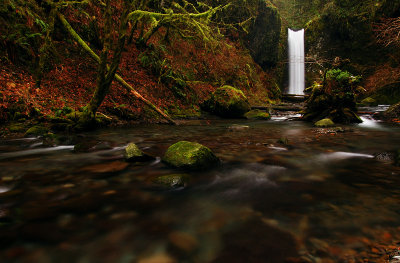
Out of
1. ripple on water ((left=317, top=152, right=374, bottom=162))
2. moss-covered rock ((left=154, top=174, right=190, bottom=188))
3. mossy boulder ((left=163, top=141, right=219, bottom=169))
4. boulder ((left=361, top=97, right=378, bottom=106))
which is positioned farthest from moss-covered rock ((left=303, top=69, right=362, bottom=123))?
boulder ((left=361, top=97, right=378, bottom=106))

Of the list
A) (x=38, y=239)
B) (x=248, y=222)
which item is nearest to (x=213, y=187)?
(x=248, y=222)

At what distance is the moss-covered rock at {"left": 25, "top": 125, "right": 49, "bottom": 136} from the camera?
545 cm

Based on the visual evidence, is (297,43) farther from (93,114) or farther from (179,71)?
(93,114)

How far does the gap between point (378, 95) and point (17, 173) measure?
23.9 meters

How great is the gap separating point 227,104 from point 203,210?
29.8ft

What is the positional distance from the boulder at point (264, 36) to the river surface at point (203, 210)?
810 inches

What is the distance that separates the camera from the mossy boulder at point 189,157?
3.34 m

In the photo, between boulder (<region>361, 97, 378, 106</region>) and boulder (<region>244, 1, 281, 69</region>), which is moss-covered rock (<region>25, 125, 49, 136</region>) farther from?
boulder (<region>361, 97, 378, 106</region>)

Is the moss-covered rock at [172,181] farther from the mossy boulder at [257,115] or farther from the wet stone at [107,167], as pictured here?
the mossy boulder at [257,115]

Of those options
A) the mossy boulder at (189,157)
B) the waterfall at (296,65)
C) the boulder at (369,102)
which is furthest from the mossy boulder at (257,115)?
the waterfall at (296,65)

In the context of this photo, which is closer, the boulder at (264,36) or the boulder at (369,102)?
the boulder at (369,102)

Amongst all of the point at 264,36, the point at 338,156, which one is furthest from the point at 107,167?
the point at 264,36

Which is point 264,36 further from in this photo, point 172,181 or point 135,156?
point 172,181

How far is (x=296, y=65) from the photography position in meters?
27.9
